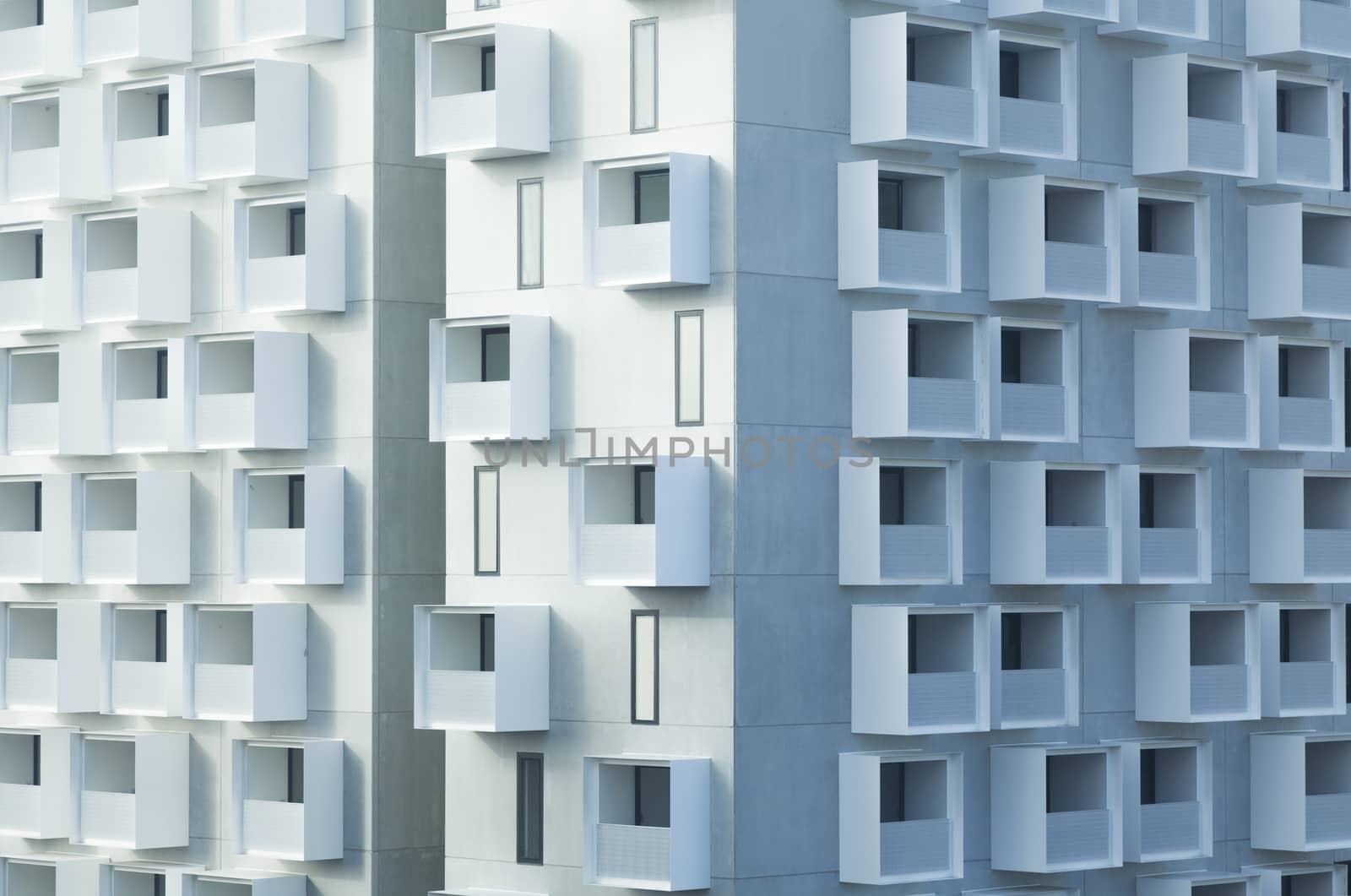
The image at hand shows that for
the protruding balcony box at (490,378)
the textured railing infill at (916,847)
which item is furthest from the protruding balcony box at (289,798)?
the textured railing infill at (916,847)

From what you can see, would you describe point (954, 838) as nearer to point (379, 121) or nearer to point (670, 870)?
point (670, 870)

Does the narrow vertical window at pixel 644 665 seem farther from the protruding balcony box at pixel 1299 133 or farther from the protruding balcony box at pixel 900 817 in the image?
the protruding balcony box at pixel 1299 133

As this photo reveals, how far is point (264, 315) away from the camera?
5106 cm

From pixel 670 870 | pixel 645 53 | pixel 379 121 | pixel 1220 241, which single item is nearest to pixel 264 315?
pixel 379 121

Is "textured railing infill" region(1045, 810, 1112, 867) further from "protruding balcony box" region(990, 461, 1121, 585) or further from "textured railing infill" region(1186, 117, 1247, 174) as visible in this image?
"textured railing infill" region(1186, 117, 1247, 174)

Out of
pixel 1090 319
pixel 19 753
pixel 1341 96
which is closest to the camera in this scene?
pixel 1090 319

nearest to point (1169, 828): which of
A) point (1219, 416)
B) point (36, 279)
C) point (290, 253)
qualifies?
point (1219, 416)

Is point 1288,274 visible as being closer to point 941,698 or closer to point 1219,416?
point 1219,416

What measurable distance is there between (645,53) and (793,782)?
1192 centimetres

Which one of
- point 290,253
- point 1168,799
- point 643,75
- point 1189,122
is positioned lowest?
point 1168,799

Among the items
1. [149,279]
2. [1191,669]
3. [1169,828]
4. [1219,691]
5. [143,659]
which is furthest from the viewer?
[143,659]

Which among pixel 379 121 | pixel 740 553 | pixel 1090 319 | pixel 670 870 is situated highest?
pixel 379 121

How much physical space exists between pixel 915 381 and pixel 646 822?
325 inches

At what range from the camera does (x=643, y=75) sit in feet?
148
